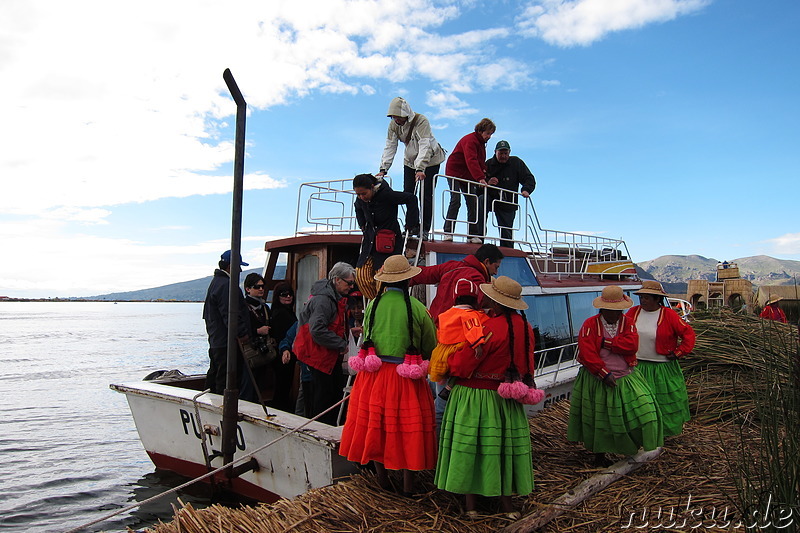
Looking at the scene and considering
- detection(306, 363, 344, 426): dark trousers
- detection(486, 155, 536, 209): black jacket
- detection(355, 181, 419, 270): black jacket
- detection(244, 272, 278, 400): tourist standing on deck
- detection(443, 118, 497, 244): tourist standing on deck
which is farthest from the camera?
detection(486, 155, 536, 209): black jacket

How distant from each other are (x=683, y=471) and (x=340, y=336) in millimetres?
3323

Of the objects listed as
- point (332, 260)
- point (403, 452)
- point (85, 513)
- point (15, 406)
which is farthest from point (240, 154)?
point (15, 406)

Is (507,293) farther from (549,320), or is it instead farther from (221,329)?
(549,320)

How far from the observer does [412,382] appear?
166 inches

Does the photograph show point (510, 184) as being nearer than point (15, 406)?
Yes

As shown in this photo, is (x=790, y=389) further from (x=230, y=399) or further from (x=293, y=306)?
(x=293, y=306)

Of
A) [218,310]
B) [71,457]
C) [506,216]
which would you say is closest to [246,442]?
[218,310]

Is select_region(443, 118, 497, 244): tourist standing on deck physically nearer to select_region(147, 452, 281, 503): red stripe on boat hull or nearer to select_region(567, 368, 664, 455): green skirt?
select_region(567, 368, 664, 455): green skirt

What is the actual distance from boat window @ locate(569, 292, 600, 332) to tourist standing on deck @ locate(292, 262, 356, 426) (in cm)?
397

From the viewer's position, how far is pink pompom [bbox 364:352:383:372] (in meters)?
4.20

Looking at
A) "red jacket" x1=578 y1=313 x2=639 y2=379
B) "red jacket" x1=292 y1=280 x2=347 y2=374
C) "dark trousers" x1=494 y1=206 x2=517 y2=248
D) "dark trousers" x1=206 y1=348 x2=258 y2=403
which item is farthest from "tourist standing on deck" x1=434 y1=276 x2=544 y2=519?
"dark trousers" x1=494 y1=206 x2=517 y2=248

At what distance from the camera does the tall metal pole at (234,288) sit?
557 centimetres

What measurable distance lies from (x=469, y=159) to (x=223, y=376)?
414 centimetres

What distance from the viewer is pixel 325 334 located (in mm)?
5430
